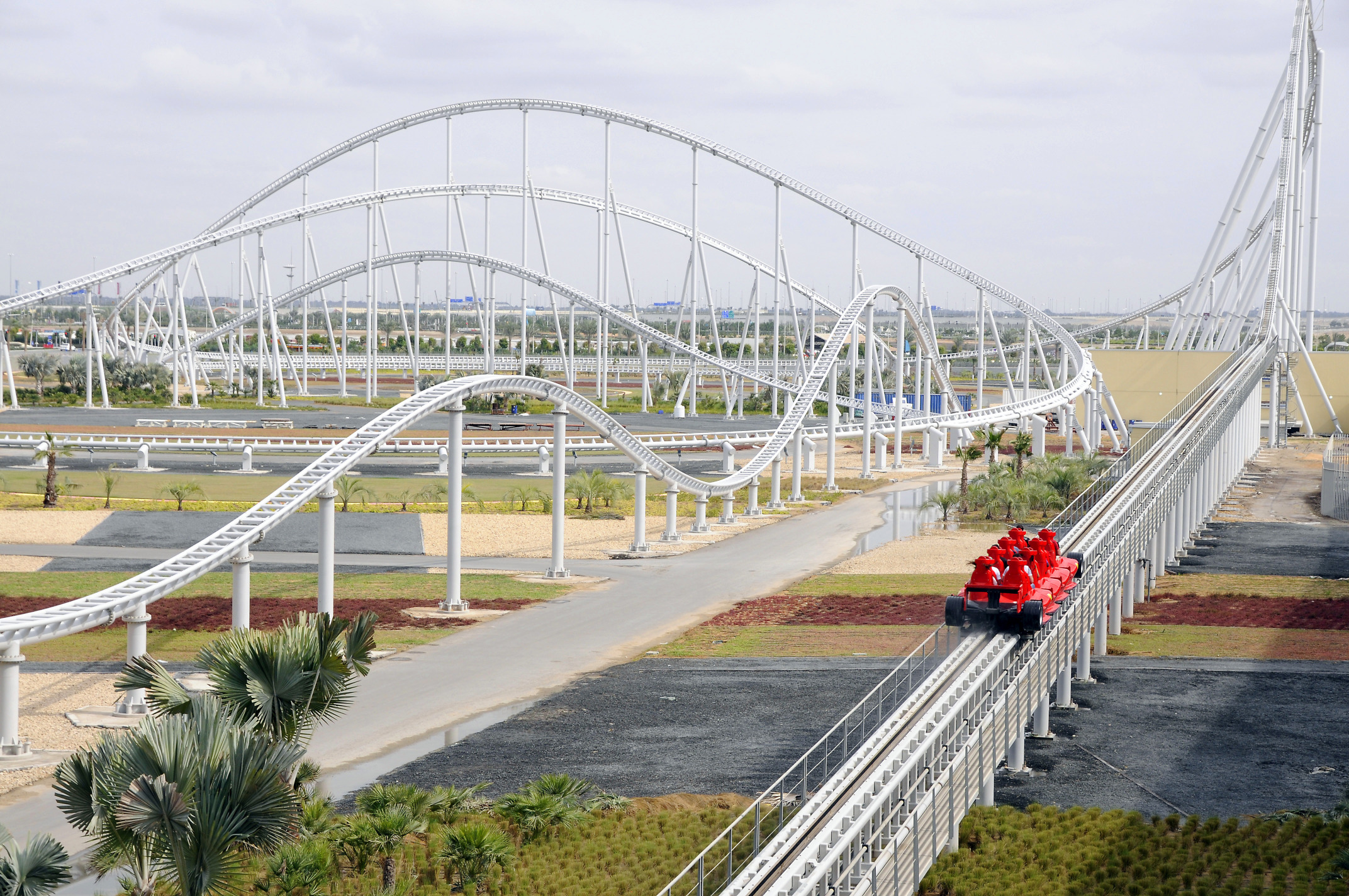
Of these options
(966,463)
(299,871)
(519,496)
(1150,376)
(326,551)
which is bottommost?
(299,871)

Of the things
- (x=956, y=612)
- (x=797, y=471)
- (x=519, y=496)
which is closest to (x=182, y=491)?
(x=519, y=496)

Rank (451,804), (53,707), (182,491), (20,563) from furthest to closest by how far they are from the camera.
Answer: (182,491), (20,563), (53,707), (451,804)

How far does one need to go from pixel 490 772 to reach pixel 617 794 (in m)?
1.69

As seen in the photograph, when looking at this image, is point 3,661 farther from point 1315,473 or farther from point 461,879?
point 1315,473

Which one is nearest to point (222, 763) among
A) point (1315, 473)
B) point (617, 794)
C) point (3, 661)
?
point (617, 794)

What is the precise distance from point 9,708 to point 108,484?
2546 centimetres

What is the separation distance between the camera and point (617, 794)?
Result: 16.7m

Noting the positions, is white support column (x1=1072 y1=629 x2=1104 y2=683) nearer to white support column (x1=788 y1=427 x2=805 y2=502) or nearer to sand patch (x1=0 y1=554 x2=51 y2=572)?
sand patch (x1=0 y1=554 x2=51 y2=572)

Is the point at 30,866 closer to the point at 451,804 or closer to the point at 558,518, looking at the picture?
→ the point at 451,804

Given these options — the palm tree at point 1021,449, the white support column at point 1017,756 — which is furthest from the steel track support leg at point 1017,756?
the palm tree at point 1021,449

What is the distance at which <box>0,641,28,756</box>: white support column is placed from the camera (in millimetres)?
17578

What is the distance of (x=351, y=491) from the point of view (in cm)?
4162

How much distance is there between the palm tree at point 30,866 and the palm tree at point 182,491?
32213 millimetres

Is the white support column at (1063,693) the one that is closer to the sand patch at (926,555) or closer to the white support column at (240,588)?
the sand patch at (926,555)
